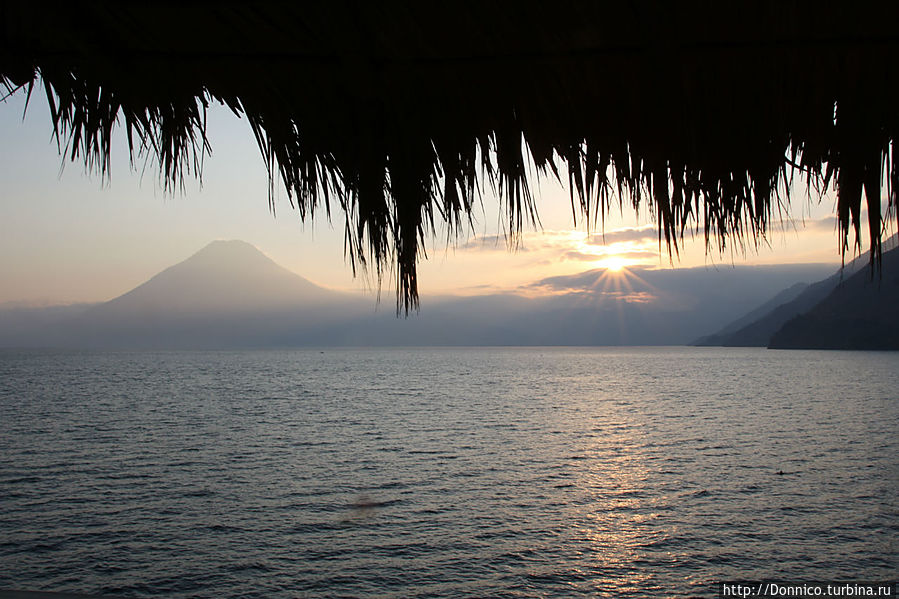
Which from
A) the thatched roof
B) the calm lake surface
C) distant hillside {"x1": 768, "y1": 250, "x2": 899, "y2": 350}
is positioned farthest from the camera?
distant hillside {"x1": 768, "y1": 250, "x2": 899, "y2": 350}

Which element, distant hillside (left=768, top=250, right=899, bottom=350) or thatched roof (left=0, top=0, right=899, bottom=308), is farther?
distant hillside (left=768, top=250, right=899, bottom=350)

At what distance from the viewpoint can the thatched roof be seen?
1.54 m

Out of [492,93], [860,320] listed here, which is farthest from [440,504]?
[860,320]

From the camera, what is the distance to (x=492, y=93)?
1832 mm

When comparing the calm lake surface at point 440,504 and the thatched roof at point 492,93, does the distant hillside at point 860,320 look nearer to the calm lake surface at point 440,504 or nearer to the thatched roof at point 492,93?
the calm lake surface at point 440,504

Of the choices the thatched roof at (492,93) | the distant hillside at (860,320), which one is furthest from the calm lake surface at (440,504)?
the distant hillside at (860,320)

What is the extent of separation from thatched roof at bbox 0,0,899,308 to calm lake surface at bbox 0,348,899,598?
1440cm

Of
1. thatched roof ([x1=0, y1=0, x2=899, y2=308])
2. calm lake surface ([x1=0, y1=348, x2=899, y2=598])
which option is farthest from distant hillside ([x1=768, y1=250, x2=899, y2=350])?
thatched roof ([x1=0, y1=0, x2=899, y2=308])

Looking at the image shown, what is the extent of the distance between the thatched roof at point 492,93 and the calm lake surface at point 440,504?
14.4 metres

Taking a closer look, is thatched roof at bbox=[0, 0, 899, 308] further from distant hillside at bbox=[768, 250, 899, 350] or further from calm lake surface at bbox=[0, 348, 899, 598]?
distant hillside at bbox=[768, 250, 899, 350]

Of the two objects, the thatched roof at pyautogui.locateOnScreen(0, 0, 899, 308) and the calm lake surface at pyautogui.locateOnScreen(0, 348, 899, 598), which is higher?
the thatched roof at pyautogui.locateOnScreen(0, 0, 899, 308)

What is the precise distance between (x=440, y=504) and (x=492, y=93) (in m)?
21.3

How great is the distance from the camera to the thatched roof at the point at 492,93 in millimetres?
1536

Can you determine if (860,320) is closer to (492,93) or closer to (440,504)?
(440,504)
